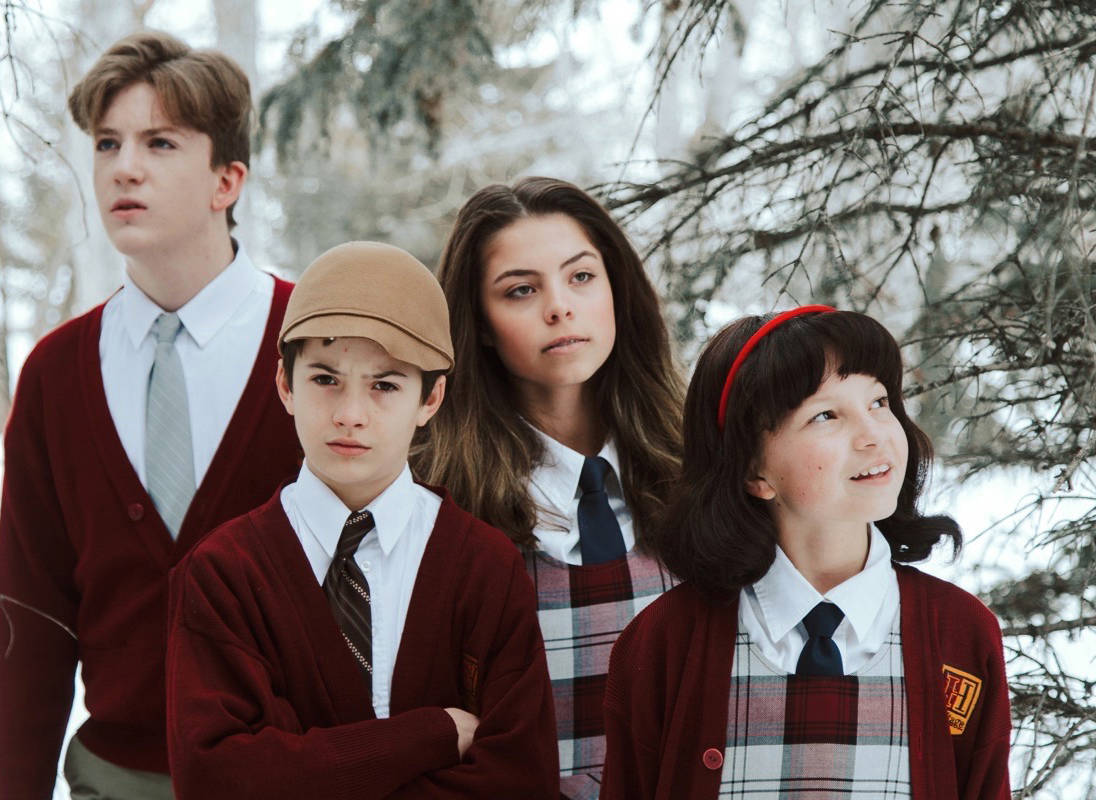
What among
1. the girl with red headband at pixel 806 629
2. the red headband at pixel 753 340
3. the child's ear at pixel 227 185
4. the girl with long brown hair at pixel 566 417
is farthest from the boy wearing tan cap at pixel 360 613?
the child's ear at pixel 227 185

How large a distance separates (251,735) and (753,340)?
101 cm

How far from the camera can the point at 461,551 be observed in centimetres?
206

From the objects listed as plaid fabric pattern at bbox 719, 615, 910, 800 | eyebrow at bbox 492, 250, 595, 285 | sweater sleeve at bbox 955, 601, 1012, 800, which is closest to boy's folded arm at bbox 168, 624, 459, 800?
plaid fabric pattern at bbox 719, 615, 910, 800

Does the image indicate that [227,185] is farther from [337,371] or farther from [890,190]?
[890,190]

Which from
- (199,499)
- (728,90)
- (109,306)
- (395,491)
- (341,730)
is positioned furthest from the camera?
(728,90)

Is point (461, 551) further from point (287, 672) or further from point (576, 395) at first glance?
point (576, 395)

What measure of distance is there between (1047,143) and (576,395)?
113 centimetres

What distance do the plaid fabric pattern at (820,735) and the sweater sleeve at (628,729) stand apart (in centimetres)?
13

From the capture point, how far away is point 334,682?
1938 millimetres

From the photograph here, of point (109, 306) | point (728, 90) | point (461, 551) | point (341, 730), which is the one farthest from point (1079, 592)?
point (728, 90)

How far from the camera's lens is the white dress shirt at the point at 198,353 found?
239 centimetres

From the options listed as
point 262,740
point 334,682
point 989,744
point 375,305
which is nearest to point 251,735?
point 262,740

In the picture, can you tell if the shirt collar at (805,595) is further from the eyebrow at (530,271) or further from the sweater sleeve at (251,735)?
the eyebrow at (530,271)

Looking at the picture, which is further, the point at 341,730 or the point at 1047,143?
the point at 1047,143
